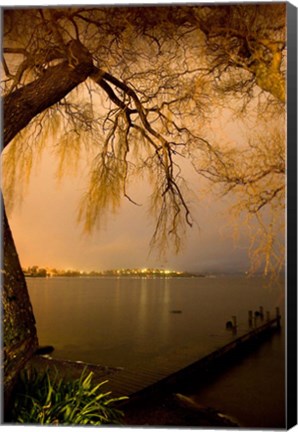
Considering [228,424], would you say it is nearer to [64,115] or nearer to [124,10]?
[64,115]

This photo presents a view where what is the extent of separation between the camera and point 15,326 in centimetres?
320

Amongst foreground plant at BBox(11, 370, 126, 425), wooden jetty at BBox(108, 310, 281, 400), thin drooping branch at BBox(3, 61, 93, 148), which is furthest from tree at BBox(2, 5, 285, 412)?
wooden jetty at BBox(108, 310, 281, 400)

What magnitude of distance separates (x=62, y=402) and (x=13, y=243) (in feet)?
3.21

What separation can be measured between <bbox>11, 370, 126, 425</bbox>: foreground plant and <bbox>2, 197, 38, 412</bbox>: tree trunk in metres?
0.10

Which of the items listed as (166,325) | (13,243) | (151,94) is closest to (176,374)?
(166,325)

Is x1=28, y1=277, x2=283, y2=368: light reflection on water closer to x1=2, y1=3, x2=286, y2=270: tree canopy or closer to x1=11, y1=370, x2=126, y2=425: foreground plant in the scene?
x1=11, y1=370, x2=126, y2=425: foreground plant

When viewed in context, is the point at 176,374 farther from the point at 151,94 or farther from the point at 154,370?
the point at 151,94

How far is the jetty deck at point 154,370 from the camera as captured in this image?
328 centimetres

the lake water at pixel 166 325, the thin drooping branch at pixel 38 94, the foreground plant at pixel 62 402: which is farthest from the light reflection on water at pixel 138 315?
the thin drooping branch at pixel 38 94

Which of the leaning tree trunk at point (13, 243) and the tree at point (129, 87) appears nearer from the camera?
the leaning tree trunk at point (13, 243)

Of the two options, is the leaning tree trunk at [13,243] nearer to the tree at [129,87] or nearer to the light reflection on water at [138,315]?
the tree at [129,87]

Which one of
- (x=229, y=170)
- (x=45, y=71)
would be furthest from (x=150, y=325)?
(x=45, y=71)

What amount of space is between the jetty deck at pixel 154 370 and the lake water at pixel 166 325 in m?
0.03

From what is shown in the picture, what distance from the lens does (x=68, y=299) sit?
3506 millimetres
